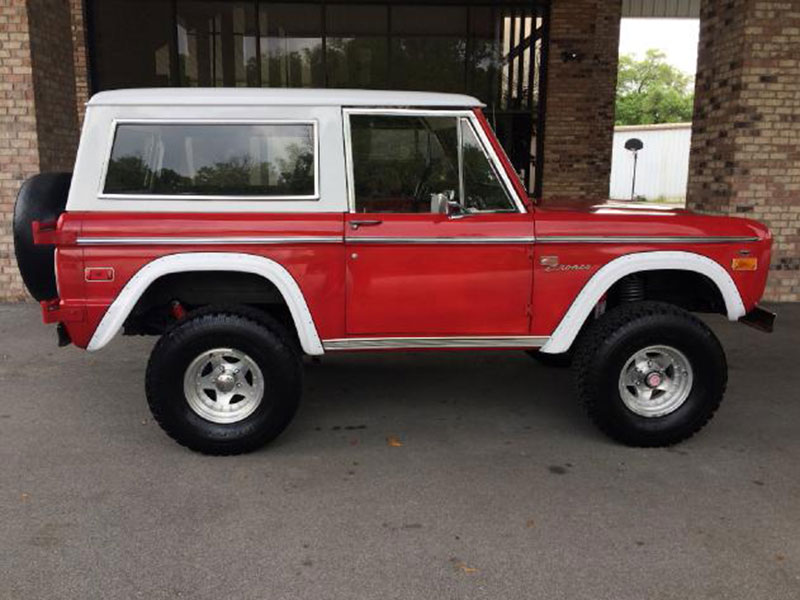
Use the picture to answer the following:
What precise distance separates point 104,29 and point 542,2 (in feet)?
24.6

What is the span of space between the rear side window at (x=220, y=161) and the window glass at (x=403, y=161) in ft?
0.93

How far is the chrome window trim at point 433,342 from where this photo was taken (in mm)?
4082

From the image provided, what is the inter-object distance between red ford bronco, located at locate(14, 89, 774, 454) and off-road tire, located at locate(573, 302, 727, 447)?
0.01m

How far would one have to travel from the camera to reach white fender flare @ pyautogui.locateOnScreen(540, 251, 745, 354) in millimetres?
4062

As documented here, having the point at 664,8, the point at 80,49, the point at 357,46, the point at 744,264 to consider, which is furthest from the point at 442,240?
the point at 664,8

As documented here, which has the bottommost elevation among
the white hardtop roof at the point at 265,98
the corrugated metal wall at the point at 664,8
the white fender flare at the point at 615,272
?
the white fender flare at the point at 615,272

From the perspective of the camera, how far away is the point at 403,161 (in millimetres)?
4035

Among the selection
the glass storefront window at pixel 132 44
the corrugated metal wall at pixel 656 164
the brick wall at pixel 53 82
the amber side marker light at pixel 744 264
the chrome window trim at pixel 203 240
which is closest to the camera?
the chrome window trim at pixel 203 240

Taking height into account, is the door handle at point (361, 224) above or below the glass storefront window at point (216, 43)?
below

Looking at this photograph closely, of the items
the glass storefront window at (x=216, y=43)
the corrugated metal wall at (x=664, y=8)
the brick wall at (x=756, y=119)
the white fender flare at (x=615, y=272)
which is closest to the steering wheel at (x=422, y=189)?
the white fender flare at (x=615, y=272)

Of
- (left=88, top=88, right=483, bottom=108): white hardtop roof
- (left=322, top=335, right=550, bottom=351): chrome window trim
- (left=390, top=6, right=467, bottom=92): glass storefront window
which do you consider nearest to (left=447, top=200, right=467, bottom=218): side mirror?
(left=88, top=88, right=483, bottom=108): white hardtop roof

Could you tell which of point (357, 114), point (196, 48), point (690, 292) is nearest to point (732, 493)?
point (690, 292)

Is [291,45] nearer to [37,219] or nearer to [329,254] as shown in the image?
[37,219]

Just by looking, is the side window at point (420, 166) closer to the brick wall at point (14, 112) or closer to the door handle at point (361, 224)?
the door handle at point (361, 224)
